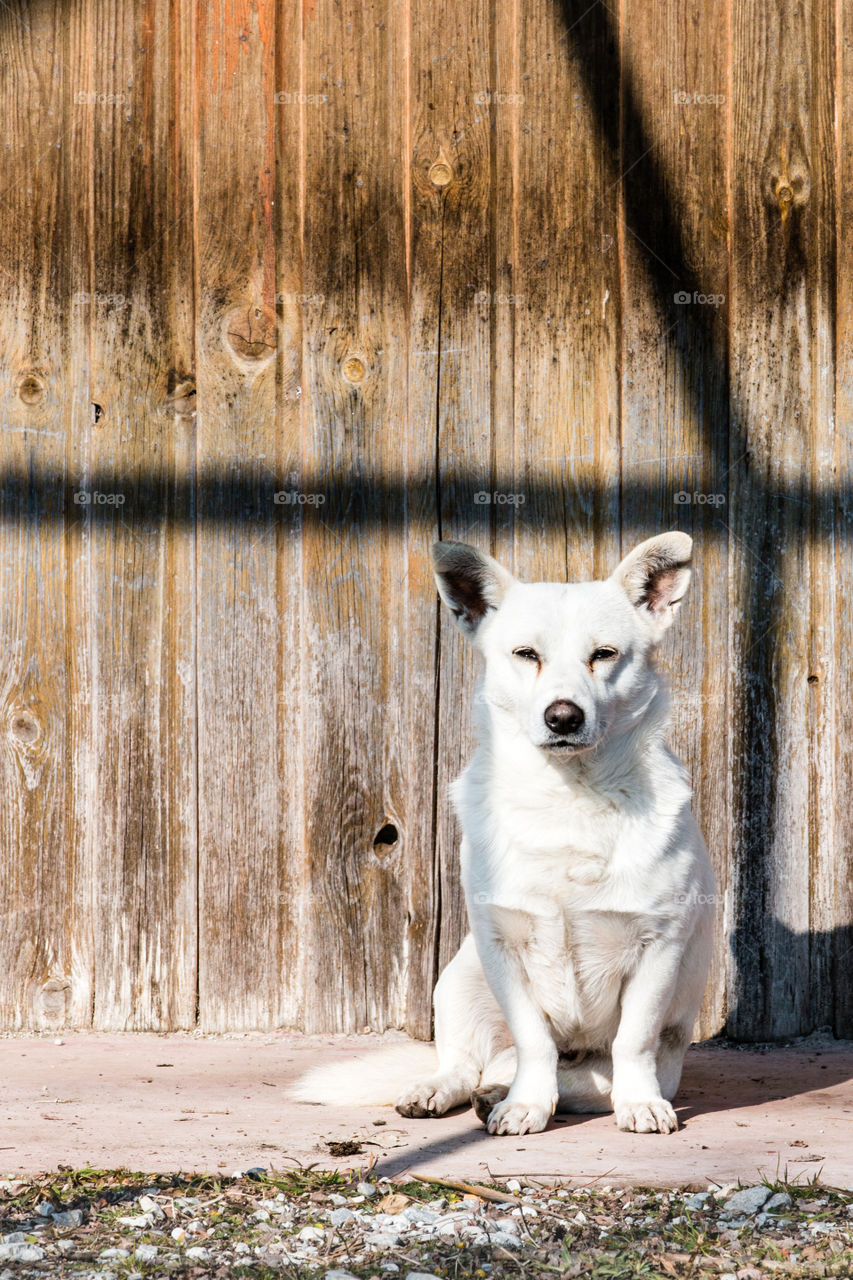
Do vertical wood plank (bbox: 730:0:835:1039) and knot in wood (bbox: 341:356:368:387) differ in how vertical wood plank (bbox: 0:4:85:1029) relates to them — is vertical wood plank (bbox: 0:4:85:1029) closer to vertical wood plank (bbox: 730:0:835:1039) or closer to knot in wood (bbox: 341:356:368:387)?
knot in wood (bbox: 341:356:368:387)

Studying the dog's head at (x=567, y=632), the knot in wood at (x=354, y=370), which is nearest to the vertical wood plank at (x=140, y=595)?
the knot in wood at (x=354, y=370)

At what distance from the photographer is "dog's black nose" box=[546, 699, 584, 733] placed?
3082 mm

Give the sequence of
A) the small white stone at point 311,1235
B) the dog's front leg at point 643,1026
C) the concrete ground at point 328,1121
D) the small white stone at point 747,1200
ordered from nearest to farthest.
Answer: the small white stone at point 311,1235 → the small white stone at point 747,1200 → the concrete ground at point 328,1121 → the dog's front leg at point 643,1026

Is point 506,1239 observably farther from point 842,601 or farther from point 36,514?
point 36,514

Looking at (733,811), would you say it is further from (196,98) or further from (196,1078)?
(196,98)

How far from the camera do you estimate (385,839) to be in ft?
13.6

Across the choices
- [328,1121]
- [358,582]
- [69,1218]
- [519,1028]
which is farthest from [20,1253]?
[358,582]

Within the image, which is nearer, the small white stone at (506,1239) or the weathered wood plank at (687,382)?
the small white stone at (506,1239)

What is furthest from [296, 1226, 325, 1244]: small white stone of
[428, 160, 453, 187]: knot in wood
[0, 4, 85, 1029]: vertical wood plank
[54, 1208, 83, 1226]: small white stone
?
[428, 160, 453, 187]: knot in wood

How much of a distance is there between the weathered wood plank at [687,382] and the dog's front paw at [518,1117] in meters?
1.21

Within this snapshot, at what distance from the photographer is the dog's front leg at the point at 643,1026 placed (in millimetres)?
3203

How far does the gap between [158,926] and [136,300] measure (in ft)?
6.74

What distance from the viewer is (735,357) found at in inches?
163

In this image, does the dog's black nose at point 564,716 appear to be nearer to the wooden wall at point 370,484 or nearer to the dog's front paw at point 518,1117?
the dog's front paw at point 518,1117
